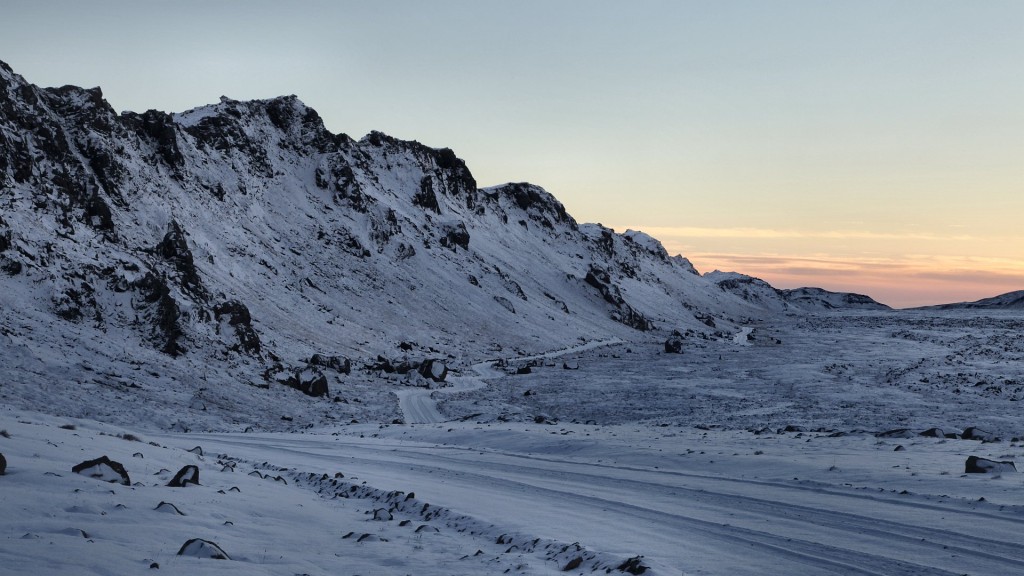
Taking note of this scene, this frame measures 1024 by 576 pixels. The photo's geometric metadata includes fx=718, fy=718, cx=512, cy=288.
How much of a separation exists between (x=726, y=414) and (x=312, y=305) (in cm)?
4935

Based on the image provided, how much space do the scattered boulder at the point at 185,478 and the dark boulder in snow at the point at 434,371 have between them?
4348cm

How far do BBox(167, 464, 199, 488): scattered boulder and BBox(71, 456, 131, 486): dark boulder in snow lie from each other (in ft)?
3.76

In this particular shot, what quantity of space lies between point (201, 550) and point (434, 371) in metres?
49.6

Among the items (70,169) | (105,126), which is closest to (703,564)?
(70,169)

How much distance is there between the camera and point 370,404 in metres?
48.1

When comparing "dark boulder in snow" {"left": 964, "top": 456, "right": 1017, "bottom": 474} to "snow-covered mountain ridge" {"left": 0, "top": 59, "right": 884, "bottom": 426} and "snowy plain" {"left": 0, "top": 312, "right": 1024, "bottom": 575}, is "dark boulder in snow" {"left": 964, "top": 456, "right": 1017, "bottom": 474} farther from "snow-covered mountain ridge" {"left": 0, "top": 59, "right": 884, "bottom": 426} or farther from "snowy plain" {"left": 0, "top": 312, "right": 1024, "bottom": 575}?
"snow-covered mountain ridge" {"left": 0, "top": 59, "right": 884, "bottom": 426}

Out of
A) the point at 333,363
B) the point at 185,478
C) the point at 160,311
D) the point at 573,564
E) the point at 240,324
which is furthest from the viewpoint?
the point at 333,363

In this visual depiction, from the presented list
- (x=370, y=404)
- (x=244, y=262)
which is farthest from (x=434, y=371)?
(x=244, y=262)

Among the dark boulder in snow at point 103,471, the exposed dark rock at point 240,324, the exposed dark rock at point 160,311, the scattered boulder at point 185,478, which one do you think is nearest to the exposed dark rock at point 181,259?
the exposed dark rock at point 240,324

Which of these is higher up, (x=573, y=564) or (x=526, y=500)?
(x=573, y=564)

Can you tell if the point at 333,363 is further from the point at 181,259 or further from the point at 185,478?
the point at 185,478

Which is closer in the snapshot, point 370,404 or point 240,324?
point 370,404

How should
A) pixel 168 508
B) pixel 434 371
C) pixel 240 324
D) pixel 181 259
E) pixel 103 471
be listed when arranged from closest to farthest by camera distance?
1. pixel 168 508
2. pixel 103 471
3. pixel 240 324
4. pixel 181 259
5. pixel 434 371

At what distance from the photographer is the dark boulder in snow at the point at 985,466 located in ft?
59.5
